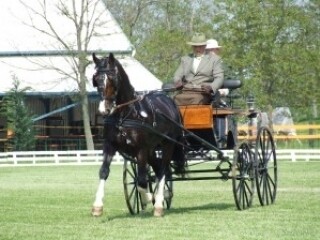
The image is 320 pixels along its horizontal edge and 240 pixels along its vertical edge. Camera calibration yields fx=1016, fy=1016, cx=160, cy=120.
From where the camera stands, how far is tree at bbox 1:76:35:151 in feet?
138

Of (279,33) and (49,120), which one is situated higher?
(279,33)

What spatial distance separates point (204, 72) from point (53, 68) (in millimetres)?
30051

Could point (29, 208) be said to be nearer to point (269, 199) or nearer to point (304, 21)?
point (269, 199)

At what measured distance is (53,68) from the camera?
4466 centimetres

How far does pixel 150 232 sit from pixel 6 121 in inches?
1338

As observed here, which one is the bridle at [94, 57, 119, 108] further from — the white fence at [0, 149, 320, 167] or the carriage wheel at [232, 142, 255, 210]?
the white fence at [0, 149, 320, 167]

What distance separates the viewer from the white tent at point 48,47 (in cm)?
4578

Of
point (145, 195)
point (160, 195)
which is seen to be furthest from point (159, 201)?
point (145, 195)

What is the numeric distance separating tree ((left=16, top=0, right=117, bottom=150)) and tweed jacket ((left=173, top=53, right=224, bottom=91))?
27.4 metres

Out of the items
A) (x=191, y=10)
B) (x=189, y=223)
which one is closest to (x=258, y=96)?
(x=191, y=10)

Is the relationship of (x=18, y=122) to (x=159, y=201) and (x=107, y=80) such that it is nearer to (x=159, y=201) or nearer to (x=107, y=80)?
(x=159, y=201)

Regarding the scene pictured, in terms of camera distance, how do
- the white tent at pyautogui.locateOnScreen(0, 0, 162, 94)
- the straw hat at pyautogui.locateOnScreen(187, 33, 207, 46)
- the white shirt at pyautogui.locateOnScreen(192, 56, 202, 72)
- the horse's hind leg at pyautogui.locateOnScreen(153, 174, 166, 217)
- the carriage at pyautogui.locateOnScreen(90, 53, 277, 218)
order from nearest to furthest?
the horse's hind leg at pyautogui.locateOnScreen(153, 174, 166, 217) → the carriage at pyautogui.locateOnScreen(90, 53, 277, 218) → the straw hat at pyautogui.locateOnScreen(187, 33, 207, 46) → the white shirt at pyautogui.locateOnScreen(192, 56, 202, 72) → the white tent at pyautogui.locateOnScreen(0, 0, 162, 94)

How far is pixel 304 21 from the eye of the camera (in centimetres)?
4656

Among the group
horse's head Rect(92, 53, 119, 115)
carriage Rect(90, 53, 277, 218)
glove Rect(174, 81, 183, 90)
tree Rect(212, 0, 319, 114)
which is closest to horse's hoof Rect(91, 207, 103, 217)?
carriage Rect(90, 53, 277, 218)
